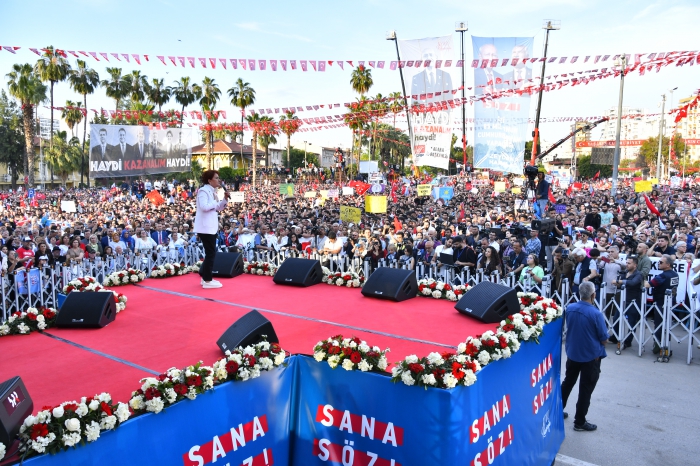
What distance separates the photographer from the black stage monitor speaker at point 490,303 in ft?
19.3

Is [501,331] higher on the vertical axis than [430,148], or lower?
A: lower

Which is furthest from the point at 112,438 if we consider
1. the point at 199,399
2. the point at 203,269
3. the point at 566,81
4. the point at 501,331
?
the point at 566,81

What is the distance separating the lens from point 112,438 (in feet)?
11.0

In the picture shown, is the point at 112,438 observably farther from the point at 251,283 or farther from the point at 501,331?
the point at 251,283

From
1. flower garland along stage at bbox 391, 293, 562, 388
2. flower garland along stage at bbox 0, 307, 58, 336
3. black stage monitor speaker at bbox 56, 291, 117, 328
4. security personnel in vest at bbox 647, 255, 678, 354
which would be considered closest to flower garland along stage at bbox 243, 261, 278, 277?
black stage monitor speaker at bbox 56, 291, 117, 328

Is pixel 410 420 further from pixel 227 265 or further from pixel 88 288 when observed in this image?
pixel 227 265

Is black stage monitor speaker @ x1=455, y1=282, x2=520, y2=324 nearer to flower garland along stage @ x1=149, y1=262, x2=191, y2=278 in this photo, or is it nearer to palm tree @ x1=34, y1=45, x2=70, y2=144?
flower garland along stage @ x1=149, y1=262, x2=191, y2=278

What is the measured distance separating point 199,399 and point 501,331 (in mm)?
2923

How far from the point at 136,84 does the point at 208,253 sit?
45497 mm

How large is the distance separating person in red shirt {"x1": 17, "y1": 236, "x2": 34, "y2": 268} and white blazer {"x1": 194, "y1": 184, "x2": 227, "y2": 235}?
259 inches

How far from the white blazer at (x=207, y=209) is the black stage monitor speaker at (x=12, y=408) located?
4.02 m

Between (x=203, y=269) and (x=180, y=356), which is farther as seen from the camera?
(x=203, y=269)

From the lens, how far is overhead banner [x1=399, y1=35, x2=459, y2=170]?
18.9 meters

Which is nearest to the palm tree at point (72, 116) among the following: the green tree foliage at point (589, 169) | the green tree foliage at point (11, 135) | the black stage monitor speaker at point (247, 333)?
the green tree foliage at point (11, 135)
